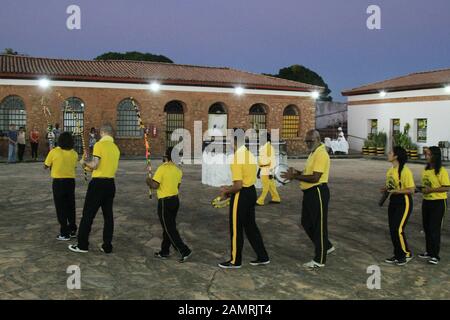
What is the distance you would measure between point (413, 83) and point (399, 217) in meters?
23.7

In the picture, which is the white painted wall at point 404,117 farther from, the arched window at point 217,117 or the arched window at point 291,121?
the arched window at point 217,117

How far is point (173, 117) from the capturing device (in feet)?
87.7

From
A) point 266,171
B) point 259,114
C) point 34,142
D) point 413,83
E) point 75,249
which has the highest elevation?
point 413,83

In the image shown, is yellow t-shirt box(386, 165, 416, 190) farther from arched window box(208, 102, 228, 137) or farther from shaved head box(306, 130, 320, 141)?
arched window box(208, 102, 228, 137)

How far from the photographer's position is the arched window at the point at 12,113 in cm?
2322

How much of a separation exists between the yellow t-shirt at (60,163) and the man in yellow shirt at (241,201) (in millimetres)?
2619

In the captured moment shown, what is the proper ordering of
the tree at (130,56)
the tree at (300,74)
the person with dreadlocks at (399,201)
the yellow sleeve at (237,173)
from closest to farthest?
1. the yellow sleeve at (237,173)
2. the person with dreadlocks at (399,201)
3. the tree at (130,56)
4. the tree at (300,74)

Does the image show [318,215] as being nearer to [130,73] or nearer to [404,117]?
[130,73]

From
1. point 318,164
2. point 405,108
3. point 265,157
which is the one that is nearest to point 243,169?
point 318,164

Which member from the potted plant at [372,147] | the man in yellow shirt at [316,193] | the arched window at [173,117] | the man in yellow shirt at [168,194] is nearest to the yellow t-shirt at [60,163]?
the man in yellow shirt at [168,194]

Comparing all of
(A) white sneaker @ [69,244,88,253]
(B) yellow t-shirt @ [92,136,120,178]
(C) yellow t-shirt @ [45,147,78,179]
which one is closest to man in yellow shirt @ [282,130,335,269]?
(B) yellow t-shirt @ [92,136,120,178]
